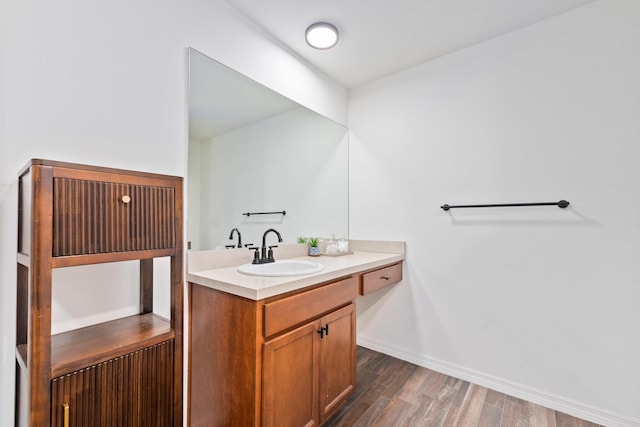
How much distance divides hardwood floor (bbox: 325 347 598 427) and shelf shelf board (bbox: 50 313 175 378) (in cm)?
106

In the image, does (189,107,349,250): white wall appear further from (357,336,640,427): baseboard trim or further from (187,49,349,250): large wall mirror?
(357,336,640,427): baseboard trim

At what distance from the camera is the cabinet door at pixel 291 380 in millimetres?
1209

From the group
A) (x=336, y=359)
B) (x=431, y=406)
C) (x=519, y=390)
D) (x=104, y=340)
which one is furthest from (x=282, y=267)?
(x=519, y=390)

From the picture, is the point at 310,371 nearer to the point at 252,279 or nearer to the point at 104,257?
the point at 252,279

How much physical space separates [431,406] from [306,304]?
1.09 meters

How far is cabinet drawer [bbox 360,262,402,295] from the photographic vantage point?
1890mm

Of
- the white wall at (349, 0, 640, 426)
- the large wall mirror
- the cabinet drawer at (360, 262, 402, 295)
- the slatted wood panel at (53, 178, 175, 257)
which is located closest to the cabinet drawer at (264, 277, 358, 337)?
the cabinet drawer at (360, 262, 402, 295)

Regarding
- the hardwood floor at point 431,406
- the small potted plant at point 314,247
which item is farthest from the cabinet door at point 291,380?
the small potted plant at point 314,247

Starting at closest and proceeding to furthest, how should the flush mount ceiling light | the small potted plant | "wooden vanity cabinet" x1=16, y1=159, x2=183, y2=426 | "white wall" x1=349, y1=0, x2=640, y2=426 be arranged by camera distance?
1. "wooden vanity cabinet" x1=16, y1=159, x2=183, y2=426
2. "white wall" x1=349, y1=0, x2=640, y2=426
3. the flush mount ceiling light
4. the small potted plant

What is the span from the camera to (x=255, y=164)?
1963 millimetres

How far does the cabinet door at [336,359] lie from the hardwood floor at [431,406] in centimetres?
15

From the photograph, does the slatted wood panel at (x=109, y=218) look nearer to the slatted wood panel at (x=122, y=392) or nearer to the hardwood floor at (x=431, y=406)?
the slatted wood panel at (x=122, y=392)

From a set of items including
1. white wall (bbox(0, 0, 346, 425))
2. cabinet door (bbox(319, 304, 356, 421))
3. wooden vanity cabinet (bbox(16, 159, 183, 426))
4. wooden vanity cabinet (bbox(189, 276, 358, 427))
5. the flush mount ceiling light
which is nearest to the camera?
wooden vanity cabinet (bbox(16, 159, 183, 426))

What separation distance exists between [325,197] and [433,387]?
1586 mm
